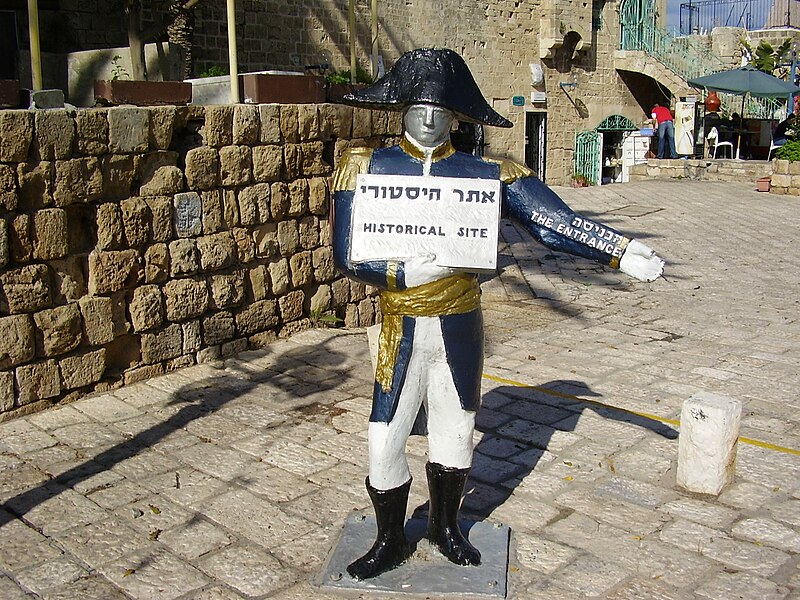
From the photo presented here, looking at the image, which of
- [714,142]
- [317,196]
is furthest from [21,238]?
[714,142]

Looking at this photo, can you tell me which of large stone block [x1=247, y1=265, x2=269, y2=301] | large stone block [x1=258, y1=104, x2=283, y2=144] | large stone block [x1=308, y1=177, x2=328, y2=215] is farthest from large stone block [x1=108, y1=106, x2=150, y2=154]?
large stone block [x1=308, y1=177, x2=328, y2=215]

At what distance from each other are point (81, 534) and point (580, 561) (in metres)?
2.40

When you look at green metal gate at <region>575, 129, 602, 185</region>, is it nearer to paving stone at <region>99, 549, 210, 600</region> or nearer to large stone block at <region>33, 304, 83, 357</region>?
large stone block at <region>33, 304, 83, 357</region>

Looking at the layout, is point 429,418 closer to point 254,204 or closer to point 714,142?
point 254,204

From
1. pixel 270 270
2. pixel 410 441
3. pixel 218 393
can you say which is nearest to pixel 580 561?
pixel 410 441

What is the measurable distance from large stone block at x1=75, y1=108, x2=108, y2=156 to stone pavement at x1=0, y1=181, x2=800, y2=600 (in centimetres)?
179

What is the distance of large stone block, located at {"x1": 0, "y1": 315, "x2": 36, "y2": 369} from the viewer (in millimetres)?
5441

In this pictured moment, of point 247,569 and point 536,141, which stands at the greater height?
point 536,141

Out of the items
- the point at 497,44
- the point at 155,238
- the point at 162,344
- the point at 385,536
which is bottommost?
the point at 385,536

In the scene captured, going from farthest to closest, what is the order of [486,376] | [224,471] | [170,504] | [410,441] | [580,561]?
[486,376], [410,441], [224,471], [170,504], [580,561]

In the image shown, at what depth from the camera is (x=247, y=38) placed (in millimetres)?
13125

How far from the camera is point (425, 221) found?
3.26 metres

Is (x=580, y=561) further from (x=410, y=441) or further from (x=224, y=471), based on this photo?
(x=224, y=471)

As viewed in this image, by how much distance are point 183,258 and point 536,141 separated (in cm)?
1621
